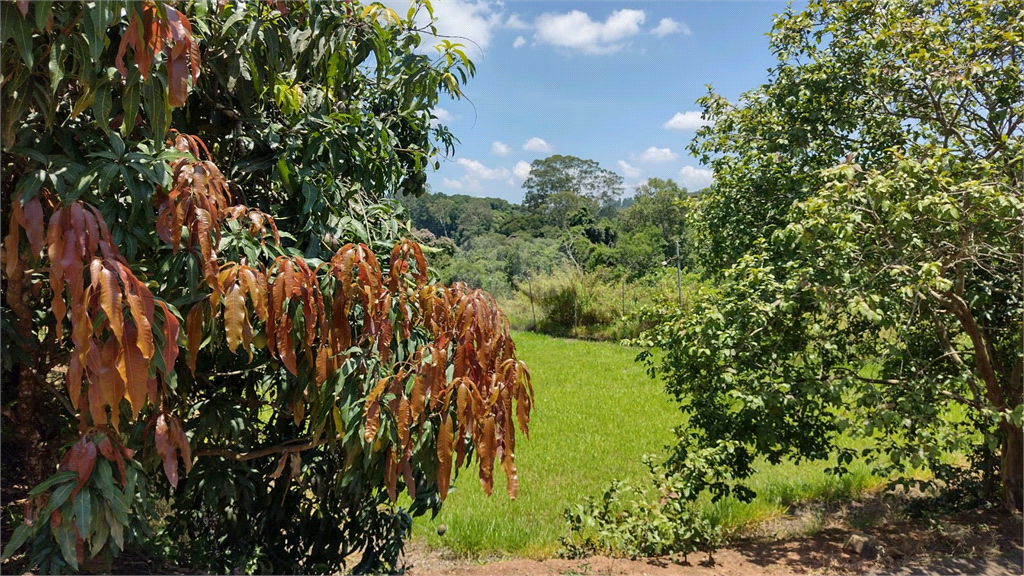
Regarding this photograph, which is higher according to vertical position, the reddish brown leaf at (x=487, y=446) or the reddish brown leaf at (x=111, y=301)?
the reddish brown leaf at (x=111, y=301)

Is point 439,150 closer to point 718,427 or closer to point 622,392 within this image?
point 718,427

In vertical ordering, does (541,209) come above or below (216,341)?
above

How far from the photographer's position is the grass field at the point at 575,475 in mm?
4055

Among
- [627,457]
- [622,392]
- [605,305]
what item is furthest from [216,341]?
[605,305]

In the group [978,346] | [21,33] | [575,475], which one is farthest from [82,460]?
[575,475]

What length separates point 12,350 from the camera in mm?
1807

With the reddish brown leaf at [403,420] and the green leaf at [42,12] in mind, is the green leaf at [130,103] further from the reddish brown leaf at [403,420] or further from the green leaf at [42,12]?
the reddish brown leaf at [403,420]

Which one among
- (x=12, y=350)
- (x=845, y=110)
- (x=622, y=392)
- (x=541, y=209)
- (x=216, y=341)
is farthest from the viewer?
(x=541, y=209)

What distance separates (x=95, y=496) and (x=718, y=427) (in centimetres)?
317

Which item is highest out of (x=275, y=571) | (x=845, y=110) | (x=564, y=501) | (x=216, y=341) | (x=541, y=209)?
(x=541, y=209)

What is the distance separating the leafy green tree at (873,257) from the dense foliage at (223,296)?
1872 mm

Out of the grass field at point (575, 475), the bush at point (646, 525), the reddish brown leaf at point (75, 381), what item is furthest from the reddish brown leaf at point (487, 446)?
the grass field at point (575, 475)

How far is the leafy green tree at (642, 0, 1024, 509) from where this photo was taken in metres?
3.04

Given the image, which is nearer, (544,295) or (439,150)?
(439,150)
